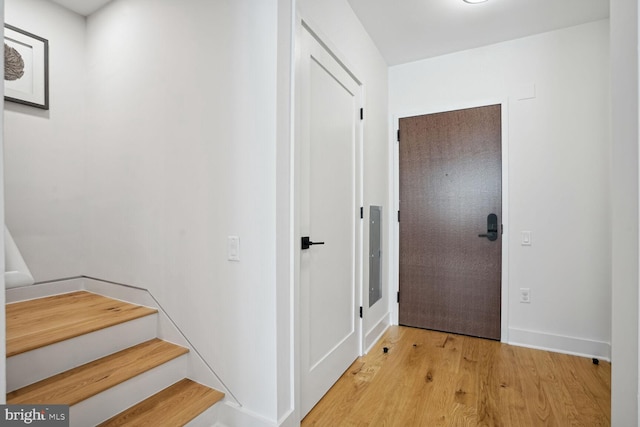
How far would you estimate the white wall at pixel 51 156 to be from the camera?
91.1 inches

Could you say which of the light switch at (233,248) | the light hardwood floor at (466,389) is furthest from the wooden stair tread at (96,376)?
the light hardwood floor at (466,389)

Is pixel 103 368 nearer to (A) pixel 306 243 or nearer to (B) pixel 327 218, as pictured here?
(A) pixel 306 243

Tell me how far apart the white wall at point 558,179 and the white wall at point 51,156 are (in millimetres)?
3487

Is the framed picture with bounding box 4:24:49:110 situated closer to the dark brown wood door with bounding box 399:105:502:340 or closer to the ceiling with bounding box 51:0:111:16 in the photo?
the ceiling with bounding box 51:0:111:16

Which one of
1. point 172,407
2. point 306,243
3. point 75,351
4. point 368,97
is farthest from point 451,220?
point 75,351

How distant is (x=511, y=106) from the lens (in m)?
2.80

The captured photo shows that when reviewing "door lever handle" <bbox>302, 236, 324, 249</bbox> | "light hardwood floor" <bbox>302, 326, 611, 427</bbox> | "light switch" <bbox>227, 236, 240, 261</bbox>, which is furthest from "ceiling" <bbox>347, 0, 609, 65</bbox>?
"light hardwood floor" <bbox>302, 326, 611, 427</bbox>

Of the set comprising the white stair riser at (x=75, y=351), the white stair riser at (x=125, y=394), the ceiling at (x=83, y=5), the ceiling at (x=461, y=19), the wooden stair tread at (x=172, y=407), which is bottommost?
the wooden stair tread at (x=172, y=407)

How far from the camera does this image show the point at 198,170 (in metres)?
1.82

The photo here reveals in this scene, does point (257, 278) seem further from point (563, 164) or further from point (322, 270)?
point (563, 164)

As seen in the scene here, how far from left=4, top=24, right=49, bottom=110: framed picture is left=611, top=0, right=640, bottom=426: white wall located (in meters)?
3.55

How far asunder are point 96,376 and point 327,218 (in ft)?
4.89

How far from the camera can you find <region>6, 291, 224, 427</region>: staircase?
4.78 ft

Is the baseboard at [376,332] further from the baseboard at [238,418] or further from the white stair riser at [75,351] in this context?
the white stair riser at [75,351]
